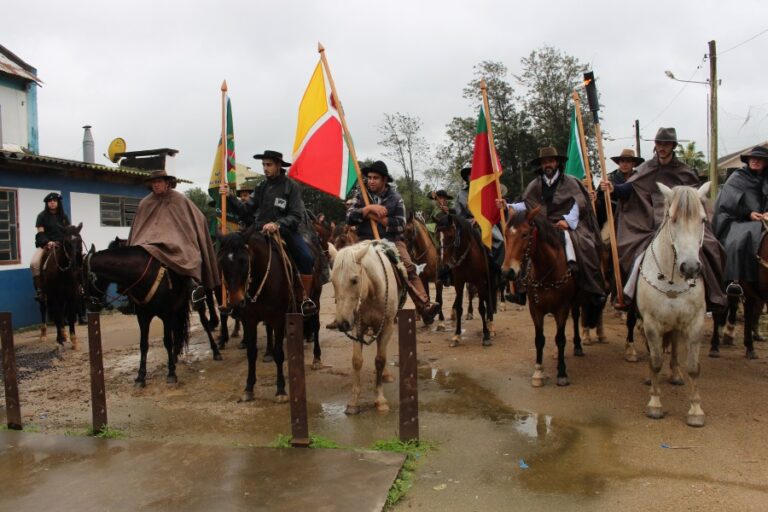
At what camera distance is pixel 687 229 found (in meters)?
4.81

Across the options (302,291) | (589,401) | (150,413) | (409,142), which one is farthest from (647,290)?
(409,142)

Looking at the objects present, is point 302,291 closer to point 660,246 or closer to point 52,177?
point 660,246

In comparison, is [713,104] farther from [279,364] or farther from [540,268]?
[279,364]

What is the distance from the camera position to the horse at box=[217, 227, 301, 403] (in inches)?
230

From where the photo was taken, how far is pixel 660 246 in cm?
528

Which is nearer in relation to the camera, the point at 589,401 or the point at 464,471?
the point at 464,471

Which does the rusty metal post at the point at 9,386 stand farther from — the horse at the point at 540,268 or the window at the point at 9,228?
the window at the point at 9,228

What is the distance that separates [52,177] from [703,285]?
1368 centimetres

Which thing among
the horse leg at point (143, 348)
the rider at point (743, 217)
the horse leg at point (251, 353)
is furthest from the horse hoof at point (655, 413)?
the horse leg at point (143, 348)

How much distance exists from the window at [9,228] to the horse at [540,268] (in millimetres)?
11269

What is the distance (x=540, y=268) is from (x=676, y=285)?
1.51 metres

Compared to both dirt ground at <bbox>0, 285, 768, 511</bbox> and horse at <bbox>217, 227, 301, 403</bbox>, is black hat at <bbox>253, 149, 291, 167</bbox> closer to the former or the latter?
horse at <bbox>217, 227, 301, 403</bbox>

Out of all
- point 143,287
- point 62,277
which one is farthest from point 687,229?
point 62,277

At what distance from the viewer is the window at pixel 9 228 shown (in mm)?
11945
